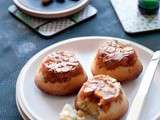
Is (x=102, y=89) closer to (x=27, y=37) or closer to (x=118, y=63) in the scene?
(x=118, y=63)

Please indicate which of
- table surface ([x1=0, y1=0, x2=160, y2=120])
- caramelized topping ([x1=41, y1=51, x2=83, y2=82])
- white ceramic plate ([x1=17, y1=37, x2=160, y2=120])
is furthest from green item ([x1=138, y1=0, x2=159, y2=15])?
caramelized topping ([x1=41, y1=51, x2=83, y2=82])

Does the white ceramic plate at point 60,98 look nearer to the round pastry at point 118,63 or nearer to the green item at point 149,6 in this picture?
the round pastry at point 118,63

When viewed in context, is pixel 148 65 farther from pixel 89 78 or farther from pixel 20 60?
pixel 20 60

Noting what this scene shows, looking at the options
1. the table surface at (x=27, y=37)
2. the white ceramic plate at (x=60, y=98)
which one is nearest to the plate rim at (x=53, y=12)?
the table surface at (x=27, y=37)

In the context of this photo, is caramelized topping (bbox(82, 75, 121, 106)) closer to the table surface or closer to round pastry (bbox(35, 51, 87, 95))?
round pastry (bbox(35, 51, 87, 95))

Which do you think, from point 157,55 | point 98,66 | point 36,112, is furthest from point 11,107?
point 157,55

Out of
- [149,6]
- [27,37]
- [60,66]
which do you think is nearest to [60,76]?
[60,66]
